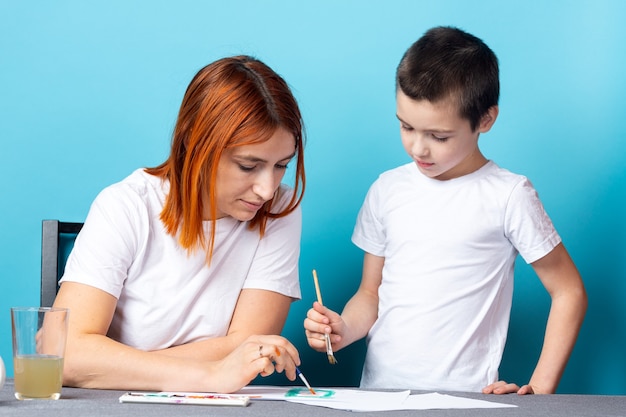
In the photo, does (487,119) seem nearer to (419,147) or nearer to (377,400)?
(419,147)

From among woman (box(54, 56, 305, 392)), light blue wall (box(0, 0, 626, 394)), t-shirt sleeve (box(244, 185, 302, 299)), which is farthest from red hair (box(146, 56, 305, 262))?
light blue wall (box(0, 0, 626, 394))

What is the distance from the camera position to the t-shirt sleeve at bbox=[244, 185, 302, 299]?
1.62 meters

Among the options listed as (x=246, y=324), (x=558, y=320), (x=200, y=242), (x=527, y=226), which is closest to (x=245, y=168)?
(x=200, y=242)

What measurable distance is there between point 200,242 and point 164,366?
0.32 metres

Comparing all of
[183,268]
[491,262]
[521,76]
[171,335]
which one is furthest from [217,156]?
[521,76]

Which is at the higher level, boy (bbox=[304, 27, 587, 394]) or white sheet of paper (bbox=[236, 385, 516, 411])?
boy (bbox=[304, 27, 587, 394])

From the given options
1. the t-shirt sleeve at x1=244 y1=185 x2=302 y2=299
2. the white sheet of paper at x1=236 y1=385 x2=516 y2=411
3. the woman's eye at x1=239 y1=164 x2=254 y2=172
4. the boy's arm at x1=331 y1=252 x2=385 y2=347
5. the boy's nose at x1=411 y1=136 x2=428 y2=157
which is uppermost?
the boy's nose at x1=411 y1=136 x2=428 y2=157

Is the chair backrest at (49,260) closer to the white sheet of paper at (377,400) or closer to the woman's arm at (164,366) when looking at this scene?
the woman's arm at (164,366)

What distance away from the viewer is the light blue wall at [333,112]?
2.03 m

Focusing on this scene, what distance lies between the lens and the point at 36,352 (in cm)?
119

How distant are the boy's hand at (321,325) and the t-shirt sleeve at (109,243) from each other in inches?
13.4

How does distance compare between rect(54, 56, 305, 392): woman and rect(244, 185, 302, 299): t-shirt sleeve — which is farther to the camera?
rect(244, 185, 302, 299): t-shirt sleeve

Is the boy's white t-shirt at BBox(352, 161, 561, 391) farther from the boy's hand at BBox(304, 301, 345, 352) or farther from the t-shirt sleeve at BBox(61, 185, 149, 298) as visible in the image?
the t-shirt sleeve at BBox(61, 185, 149, 298)

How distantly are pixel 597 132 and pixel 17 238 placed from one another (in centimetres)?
143
